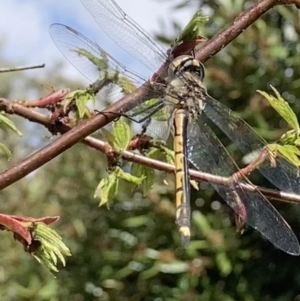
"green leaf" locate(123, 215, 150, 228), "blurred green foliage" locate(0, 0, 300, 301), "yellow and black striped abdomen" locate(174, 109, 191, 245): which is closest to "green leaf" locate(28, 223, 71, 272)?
"yellow and black striped abdomen" locate(174, 109, 191, 245)

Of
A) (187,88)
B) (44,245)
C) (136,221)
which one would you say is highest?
(136,221)

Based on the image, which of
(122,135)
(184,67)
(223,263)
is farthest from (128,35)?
(223,263)

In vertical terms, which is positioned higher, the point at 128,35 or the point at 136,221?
the point at 136,221

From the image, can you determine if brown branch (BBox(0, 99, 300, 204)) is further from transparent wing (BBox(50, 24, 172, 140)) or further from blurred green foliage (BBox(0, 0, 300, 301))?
blurred green foliage (BBox(0, 0, 300, 301))

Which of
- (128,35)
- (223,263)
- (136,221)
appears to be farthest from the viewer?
(136,221)

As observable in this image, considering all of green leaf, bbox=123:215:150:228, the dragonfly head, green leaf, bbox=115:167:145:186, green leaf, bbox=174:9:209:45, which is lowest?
green leaf, bbox=115:167:145:186

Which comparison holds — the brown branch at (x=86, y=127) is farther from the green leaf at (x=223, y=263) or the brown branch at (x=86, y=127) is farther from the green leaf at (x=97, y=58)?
the green leaf at (x=223, y=263)

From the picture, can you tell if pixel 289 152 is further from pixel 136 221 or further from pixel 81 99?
pixel 136 221
